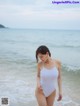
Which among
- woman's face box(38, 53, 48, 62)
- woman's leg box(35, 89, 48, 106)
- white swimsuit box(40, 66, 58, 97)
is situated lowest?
woman's leg box(35, 89, 48, 106)

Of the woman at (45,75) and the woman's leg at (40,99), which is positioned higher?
the woman at (45,75)

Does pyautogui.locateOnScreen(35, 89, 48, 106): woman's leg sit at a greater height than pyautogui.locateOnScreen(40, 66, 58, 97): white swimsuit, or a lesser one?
lesser

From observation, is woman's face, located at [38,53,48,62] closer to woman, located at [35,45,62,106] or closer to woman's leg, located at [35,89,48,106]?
woman, located at [35,45,62,106]

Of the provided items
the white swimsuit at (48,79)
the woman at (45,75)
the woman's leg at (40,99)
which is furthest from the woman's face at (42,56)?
the woman's leg at (40,99)

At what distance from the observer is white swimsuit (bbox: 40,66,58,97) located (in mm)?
4116

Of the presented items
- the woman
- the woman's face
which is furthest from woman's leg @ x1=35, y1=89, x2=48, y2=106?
the woman's face

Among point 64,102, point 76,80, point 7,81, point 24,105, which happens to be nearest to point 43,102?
point 24,105

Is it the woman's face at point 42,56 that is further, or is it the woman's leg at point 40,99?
the woman's leg at point 40,99

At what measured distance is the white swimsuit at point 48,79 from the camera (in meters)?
4.12

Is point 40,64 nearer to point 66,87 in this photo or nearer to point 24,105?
point 24,105

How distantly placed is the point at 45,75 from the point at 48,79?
8cm

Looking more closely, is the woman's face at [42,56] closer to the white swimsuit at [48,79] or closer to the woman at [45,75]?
the woman at [45,75]

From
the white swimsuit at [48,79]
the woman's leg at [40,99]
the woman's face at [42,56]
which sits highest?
the woman's face at [42,56]

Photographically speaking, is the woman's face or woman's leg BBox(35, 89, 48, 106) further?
woman's leg BBox(35, 89, 48, 106)
